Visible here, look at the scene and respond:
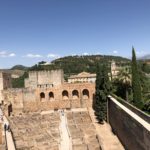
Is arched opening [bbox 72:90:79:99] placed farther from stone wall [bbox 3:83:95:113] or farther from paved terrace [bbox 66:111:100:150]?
→ paved terrace [bbox 66:111:100:150]

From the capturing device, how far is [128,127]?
1967cm

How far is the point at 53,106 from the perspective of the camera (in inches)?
1330

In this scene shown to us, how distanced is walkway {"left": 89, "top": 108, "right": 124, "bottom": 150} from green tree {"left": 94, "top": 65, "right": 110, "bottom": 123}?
96 cm

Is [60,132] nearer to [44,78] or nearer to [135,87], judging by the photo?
[135,87]

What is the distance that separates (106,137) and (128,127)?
5258 millimetres

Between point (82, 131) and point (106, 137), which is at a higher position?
point (82, 131)

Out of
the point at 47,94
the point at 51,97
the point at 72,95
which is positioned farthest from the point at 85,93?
the point at 47,94

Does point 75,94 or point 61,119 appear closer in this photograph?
point 61,119

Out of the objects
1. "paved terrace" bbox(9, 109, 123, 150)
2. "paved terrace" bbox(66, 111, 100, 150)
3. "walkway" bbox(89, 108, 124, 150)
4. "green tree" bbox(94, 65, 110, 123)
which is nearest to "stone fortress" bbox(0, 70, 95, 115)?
"paved terrace" bbox(9, 109, 123, 150)

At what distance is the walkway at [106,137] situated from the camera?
21.7 meters

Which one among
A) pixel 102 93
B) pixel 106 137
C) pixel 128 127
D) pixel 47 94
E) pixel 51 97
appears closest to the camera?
pixel 128 127

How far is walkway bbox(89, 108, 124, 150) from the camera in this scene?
21747mm

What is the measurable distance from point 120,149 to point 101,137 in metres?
3.38

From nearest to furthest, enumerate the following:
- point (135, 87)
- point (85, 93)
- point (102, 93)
→ point (135, 87) → point (102, 93) → point (85, 93)
